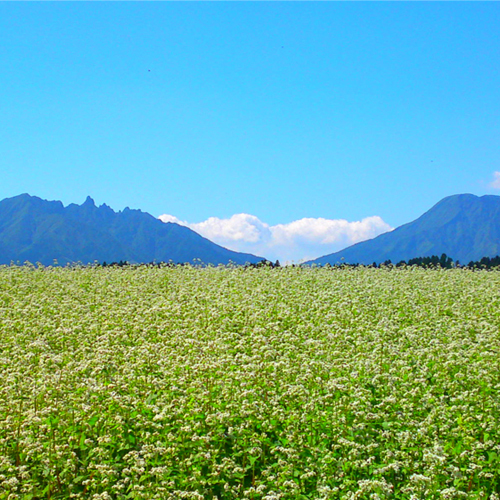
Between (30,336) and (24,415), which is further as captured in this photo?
(30,336)

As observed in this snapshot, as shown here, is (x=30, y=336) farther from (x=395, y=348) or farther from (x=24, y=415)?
(x=395, y=348)

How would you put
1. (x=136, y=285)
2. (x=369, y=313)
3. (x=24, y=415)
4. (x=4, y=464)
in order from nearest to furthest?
(x=4, y=464) → (x=24, y=415) → (x=369, y=313) → (x=136, y=285)

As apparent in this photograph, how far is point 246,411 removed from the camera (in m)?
8.49

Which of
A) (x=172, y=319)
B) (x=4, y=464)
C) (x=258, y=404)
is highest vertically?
(x=172, y=319)

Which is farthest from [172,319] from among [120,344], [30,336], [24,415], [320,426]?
[320,426]

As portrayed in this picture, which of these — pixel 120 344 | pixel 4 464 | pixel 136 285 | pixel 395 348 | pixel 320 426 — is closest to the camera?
pixel 4 464

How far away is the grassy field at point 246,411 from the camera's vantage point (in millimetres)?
7688

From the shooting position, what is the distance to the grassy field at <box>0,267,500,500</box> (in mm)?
7688

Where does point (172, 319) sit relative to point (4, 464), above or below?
above

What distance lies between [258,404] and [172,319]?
237 inches

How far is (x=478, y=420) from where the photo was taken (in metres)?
9.27

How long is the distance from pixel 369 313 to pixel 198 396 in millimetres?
8675

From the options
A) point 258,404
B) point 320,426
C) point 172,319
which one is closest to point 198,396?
point 258,404

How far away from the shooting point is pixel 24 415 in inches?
372
